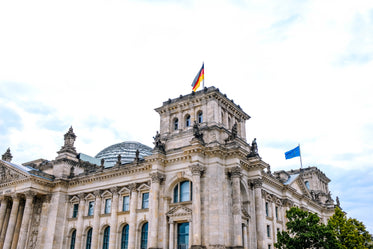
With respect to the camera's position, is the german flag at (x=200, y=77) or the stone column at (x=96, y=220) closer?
the german flag at (x=200, y=77)

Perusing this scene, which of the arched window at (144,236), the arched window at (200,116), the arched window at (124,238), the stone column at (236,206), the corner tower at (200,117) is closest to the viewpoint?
the stone column at (236,206)

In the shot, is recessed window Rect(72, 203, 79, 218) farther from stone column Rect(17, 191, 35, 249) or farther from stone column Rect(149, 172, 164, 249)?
stone column Rect(149, 172, 164, 249)

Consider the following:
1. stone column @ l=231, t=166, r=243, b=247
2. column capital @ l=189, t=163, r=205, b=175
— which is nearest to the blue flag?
stone column @ l=231, t=166, r=243, b=247

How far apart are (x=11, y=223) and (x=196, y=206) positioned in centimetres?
2876

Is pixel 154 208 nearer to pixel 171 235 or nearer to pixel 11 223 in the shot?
pixel 171 235

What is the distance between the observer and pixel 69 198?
51.3 metres

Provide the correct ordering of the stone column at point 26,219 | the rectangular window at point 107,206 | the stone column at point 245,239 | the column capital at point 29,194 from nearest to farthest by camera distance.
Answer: the stone column at point 245,239
the rectangular window at point 107,206
the stone column at point 26,219
the column capital at point 29,194

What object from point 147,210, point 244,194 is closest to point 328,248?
point 244,194

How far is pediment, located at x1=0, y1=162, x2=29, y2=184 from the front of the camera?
50.8 meters

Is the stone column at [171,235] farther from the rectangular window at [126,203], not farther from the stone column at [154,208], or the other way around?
the rectangular window at [126,203]

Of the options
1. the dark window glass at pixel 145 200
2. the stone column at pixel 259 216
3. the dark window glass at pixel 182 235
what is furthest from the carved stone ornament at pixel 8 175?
the stone column at pixel 259 216

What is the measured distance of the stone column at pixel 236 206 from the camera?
35844 millimetres

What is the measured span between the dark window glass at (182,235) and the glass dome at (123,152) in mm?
25985

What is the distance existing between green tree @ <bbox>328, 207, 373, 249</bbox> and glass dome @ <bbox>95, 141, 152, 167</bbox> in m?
35.3
